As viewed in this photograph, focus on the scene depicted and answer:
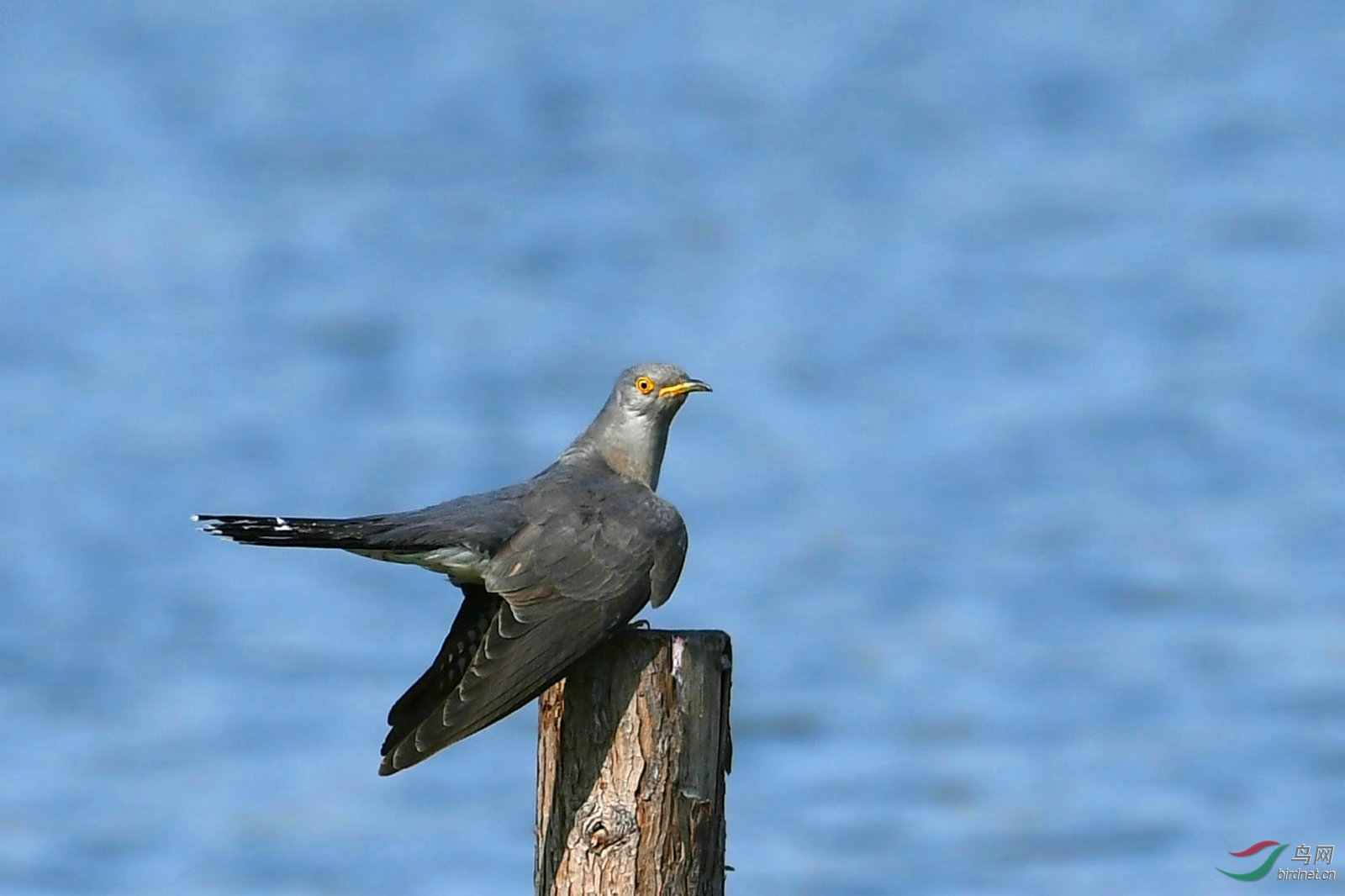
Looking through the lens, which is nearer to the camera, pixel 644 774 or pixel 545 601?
pixel 644 774

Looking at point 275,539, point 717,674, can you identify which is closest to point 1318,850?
point 717,674

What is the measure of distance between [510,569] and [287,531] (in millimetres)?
707

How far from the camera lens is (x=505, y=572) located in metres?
5.32

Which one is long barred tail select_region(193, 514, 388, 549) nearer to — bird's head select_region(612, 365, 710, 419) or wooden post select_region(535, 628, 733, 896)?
wooden post select_region(535, 628, 733, 896)

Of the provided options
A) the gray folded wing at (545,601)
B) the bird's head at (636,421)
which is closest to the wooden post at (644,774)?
the gray folded wing at (545,601)

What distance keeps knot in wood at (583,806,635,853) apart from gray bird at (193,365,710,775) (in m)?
0.39

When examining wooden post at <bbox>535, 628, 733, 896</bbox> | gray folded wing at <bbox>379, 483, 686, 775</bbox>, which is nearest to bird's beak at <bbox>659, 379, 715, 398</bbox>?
gray folded wing at <bbox>379, 483, 686, 775</bbox>

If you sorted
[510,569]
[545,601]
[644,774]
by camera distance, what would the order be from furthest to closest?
[510,569], [545,601], [644,774]

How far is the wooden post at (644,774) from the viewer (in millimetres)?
4848

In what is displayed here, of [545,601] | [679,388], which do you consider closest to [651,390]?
[679,388]

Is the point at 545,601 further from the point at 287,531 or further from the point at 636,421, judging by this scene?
the point at 636,421

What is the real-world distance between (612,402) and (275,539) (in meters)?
1.83

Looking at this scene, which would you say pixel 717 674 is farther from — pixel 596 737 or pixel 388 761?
pixel 388 761

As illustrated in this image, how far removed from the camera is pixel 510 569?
5.33m
